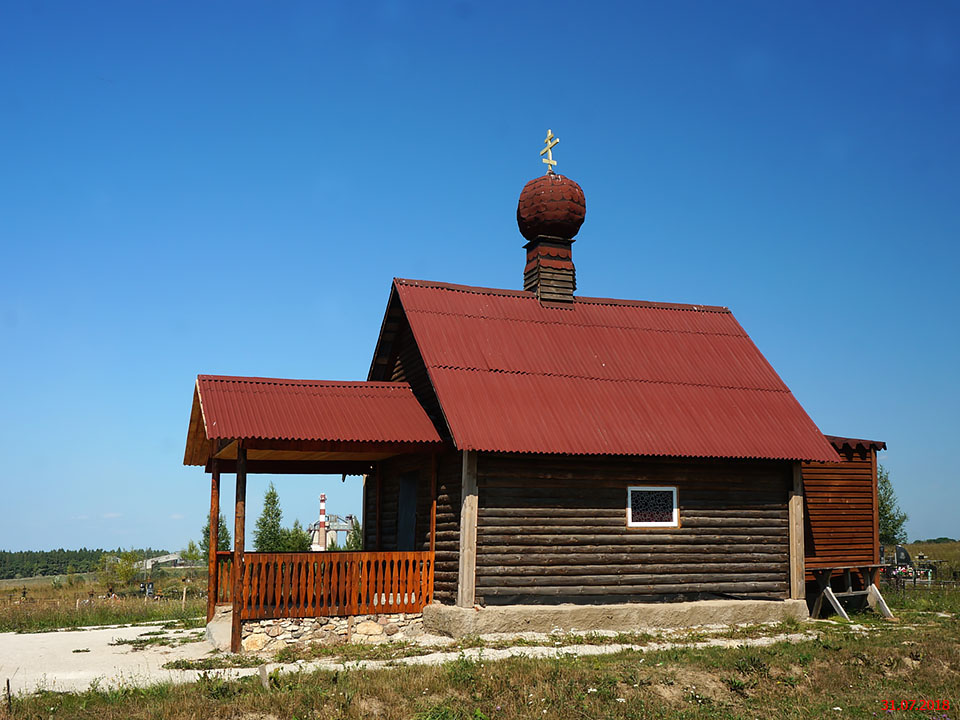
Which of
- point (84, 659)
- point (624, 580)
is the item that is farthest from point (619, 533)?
point (84, 659)

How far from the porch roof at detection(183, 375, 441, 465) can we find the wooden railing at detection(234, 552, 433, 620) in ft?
5.73

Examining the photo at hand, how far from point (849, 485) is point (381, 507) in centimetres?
989

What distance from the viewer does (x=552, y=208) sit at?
65.5ft

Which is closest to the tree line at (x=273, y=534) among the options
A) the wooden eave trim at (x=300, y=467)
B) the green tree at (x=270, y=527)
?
the green tree at (x=270, y=527)

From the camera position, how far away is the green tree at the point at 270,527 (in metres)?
34.3

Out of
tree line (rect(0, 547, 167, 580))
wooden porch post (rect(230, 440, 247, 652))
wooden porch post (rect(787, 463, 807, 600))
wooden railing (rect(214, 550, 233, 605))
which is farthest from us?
tree line (rect(0, 547, 167, 580))

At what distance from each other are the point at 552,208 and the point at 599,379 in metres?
4.09

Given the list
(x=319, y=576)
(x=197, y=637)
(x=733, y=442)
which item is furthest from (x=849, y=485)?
(x=197, y=637)

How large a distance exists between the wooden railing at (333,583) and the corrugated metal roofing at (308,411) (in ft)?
6.26

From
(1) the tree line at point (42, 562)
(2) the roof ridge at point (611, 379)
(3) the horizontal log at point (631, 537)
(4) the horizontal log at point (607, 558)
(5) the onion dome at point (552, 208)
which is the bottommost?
(1) the tree line at point (42, 562)

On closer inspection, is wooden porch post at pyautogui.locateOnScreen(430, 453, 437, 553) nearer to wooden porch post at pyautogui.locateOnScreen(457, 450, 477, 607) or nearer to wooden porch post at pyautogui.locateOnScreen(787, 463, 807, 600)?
wooden porch post at pyautogui.locateOnScreen(457, 450, 477, 607)

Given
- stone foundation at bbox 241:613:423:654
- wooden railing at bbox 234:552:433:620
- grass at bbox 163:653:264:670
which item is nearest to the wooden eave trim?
wooden railing at bbox 234:552:433:620

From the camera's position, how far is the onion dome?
20.0 metres

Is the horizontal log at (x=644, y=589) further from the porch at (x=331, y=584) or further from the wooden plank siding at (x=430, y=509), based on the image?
the porch at (x=331, y=584)
